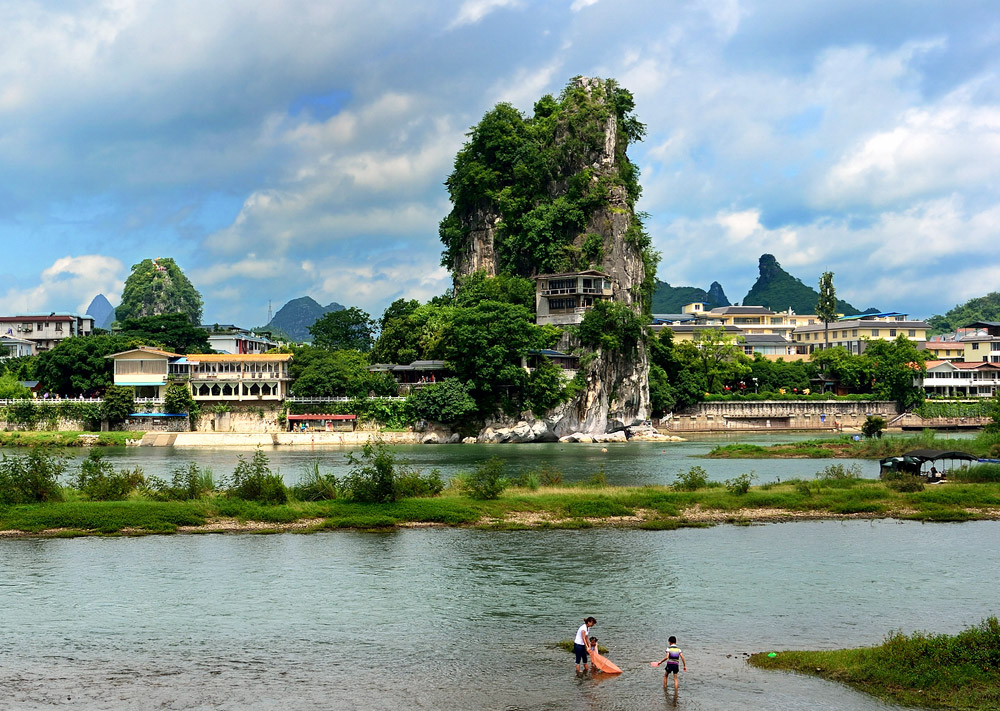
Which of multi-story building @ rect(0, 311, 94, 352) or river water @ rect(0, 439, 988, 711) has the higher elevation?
multi-story building @ rect(0, 311, 94, 352)

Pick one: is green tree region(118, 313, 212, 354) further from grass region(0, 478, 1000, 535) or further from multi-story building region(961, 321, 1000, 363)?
multi-story building region(961, 321, 1000, 363)

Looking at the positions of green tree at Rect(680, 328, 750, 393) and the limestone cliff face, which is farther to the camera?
green tree at Rect(680, 328, 750, 393)

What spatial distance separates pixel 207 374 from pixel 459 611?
72.4m

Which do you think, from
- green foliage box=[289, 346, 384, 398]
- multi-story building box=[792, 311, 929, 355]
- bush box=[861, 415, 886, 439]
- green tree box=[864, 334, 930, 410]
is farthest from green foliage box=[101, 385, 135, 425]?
multi-story building box=[792, 311, 929, 355]

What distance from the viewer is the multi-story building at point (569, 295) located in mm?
92625

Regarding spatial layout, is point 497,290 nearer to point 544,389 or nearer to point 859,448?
point 544,389

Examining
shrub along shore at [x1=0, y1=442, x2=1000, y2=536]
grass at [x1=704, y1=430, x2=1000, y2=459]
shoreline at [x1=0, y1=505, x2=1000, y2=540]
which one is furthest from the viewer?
grass at [x1=704, y1=430, x2=1000, y2=459]

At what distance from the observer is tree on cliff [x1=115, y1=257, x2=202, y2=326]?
525 feet

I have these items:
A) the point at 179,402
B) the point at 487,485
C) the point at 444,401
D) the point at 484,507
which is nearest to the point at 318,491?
the point at 484,507

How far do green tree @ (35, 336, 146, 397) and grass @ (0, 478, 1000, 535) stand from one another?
2243 inches

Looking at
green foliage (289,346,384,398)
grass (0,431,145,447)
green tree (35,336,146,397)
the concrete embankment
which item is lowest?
the concrete embankment

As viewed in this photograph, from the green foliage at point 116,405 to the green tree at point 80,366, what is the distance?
448 centimetres

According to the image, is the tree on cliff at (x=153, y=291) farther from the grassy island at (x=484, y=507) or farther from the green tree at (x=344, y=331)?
the grassy island at (x=484, y=507)

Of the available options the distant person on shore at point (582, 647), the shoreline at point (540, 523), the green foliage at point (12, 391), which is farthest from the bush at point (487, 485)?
the green foliage at point (12, 391)
